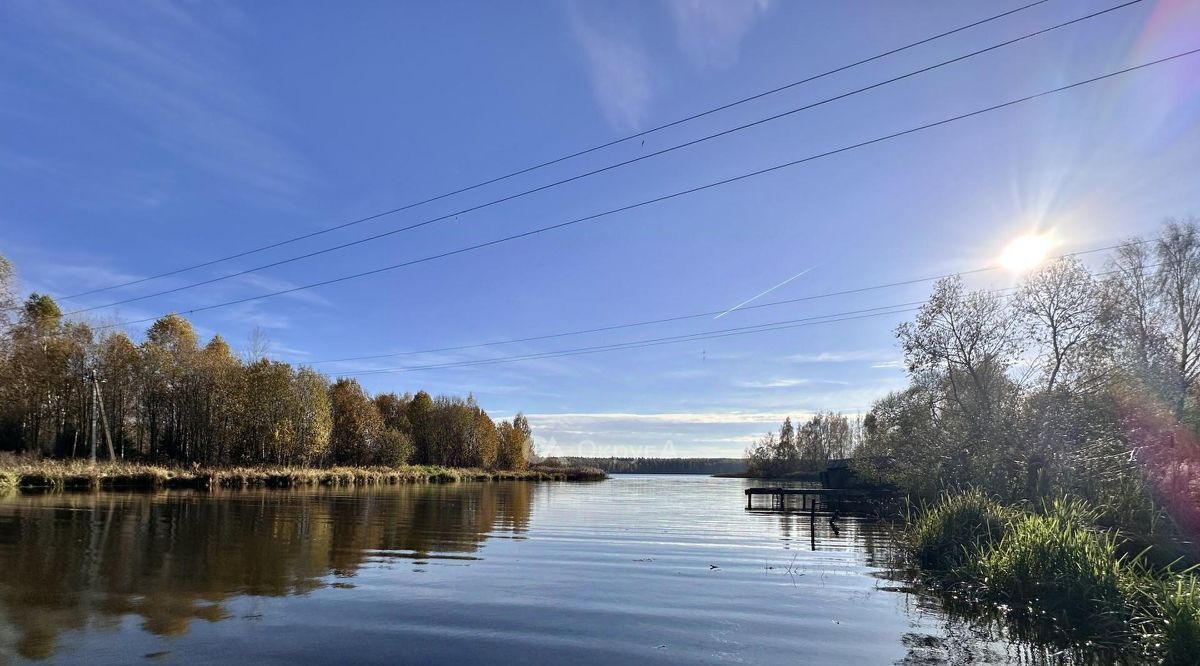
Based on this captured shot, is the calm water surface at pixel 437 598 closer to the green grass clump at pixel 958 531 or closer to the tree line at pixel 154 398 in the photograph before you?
the green grass clump at pixel 958 531

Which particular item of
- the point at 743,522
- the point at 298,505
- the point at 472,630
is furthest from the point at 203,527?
the point at 743,522

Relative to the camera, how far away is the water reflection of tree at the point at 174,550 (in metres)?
9.20

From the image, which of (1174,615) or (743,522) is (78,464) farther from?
(1174,615)

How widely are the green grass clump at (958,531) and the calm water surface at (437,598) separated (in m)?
1.47

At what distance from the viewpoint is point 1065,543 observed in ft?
36.6

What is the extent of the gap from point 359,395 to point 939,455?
65454mm

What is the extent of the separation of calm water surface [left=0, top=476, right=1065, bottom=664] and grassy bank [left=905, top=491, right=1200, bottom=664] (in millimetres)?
1312

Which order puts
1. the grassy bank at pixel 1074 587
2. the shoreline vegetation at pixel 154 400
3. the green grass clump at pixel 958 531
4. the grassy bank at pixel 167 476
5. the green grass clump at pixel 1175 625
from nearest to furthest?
1. the green grass clump at pixel 1175 625
2. the grassy bank at pixel 1074 587
3. the green grass clump at pixel 958 531
4. the grassy bank at pixel 167 476
5. the shoreline vegetation at pixel 154 400

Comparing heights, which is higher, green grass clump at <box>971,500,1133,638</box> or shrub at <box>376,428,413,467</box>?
green grass clump at <box>971,500,1133,638</box>

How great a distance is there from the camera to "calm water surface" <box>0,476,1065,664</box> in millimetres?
8141

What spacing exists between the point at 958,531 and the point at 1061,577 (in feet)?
18.7

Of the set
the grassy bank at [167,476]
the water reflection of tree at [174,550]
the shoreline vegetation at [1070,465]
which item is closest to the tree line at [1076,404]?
the shoreline vegetation at [1070,465]

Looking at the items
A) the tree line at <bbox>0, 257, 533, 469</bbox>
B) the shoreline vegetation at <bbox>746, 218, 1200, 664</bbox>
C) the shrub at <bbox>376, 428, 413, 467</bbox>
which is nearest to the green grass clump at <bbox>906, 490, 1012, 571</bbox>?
the shoreline vegetation at <bbox>746, 218, 1200, 664</bbox>

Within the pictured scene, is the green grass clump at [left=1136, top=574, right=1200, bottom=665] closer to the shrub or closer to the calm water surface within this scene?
the calm water surface
